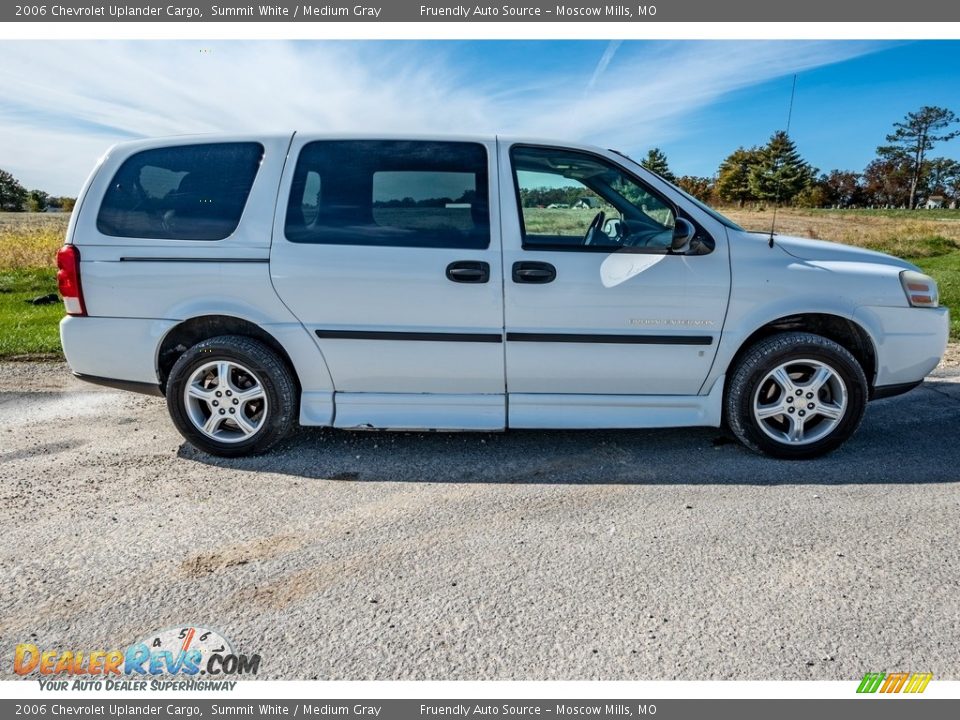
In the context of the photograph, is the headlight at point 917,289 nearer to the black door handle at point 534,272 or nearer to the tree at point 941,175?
the black door handle at point 534,272

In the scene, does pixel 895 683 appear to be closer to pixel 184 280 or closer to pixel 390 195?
pixel 390 195

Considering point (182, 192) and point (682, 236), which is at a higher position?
point (182, 192)

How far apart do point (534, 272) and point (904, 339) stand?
7.32 feet

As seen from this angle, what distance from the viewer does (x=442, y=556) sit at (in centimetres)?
273

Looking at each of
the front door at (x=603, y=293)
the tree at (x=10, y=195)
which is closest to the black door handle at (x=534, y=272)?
the front door at (x=603, y=293)

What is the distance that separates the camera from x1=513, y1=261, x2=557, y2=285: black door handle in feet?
11.7

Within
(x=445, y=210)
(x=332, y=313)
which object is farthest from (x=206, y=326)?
(x=445, y=210)

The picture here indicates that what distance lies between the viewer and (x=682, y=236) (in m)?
3.58

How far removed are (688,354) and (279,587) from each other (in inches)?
97.5

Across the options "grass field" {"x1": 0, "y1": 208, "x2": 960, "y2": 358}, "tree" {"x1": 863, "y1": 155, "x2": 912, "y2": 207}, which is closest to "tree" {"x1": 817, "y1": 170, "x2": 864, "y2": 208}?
"tree" {"x1": 863, "y1": 155, "x2": 912, "y2": 207}

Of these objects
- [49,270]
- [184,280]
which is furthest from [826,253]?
[49,270]

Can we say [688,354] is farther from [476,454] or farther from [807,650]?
[807,650]

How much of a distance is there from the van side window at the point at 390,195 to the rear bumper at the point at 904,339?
2.32 metres

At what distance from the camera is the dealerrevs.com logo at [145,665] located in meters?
2.07
